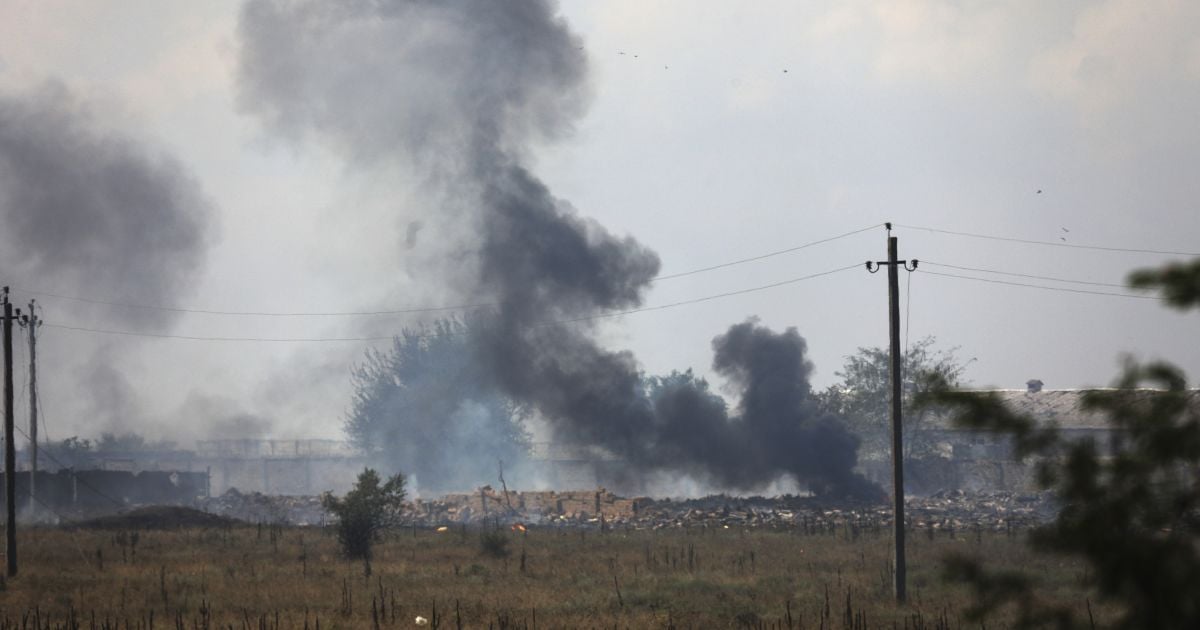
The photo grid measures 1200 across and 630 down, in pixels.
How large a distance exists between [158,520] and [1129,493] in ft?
158

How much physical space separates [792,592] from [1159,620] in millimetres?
22231

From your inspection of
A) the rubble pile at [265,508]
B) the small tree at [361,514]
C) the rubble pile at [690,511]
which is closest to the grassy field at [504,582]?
the small tree at [361,514]

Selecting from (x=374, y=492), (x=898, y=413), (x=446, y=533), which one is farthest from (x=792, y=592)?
(x=446, y=533)

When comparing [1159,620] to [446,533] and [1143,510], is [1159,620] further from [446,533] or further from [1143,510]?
[446,533]

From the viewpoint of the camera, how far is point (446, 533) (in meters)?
43.7

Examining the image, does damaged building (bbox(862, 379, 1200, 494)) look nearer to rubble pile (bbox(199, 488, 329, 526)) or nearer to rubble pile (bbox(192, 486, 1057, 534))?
rubble pile (bbox(192, 486, 1057, 534))

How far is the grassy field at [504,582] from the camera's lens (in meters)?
21.8

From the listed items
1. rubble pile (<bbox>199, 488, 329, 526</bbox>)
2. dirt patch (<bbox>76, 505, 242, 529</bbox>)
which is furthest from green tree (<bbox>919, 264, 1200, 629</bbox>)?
rubble pile (<bbox>199, 488, 329, 526</bbox>)

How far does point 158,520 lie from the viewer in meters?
48.3

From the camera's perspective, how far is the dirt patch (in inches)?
1859

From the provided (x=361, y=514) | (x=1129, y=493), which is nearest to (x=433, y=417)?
(x=361, y=514)

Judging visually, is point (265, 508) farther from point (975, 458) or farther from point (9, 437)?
point (975, 458)

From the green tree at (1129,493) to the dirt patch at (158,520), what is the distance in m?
45.5

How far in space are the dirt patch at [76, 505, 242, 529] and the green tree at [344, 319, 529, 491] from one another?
31.1 metres
